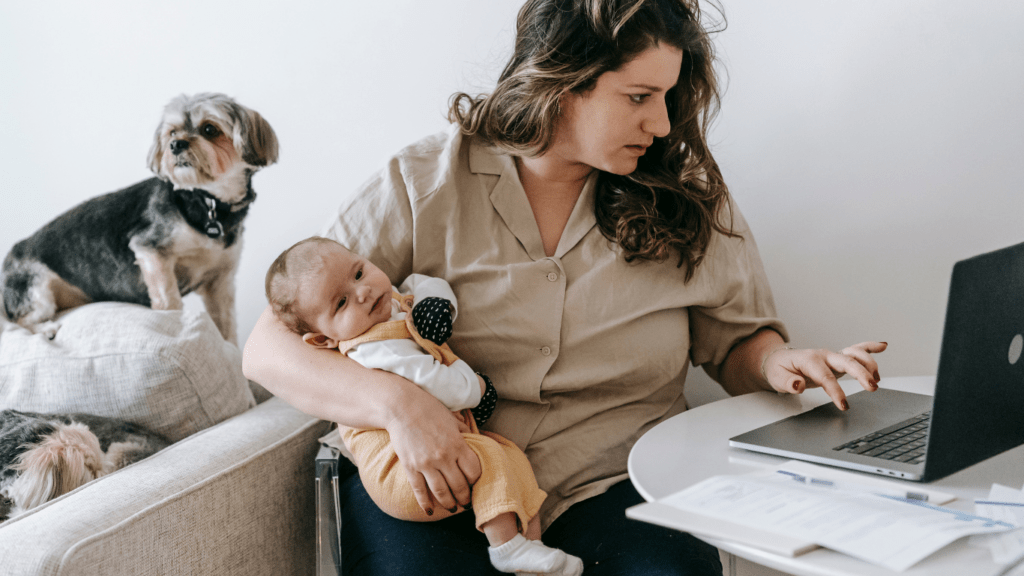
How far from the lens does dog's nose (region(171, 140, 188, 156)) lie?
156 centimetres

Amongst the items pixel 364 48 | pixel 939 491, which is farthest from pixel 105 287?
pixel 939 491

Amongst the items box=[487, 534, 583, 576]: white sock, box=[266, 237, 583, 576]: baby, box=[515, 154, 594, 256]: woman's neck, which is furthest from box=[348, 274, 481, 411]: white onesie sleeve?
box=[515, 154, 594, 256]: woman's neck

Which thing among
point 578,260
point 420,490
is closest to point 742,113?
point 578,260

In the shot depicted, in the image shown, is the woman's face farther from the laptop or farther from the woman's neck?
the laptop

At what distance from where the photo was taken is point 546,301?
1.20 meters

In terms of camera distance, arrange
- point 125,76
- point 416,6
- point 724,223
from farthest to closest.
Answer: point 125,76 < point 416,6 < point 724,223

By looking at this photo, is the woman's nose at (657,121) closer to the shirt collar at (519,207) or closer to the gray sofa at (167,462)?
the shirt collar at (519,207)

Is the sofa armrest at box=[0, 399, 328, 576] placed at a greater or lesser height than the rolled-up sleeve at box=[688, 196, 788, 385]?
lesser

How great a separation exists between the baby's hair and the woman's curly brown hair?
1.26 feet

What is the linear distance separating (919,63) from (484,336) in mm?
991

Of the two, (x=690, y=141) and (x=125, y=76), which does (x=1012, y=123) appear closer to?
(x=690, y=141)

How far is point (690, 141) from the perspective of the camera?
51.4 inches

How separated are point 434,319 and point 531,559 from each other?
0.37 m

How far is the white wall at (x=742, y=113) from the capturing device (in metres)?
1.37
